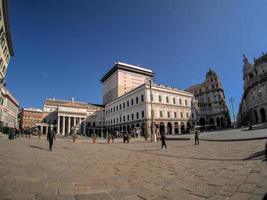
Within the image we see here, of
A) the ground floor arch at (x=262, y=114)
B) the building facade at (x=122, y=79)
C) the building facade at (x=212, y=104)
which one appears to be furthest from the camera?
the building facade at (x=122, y=79)

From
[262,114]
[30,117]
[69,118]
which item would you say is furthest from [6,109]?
[262,114]

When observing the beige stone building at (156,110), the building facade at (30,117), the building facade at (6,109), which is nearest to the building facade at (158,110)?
the beige stone building at (156,110)

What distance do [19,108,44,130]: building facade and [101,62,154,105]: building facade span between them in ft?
137

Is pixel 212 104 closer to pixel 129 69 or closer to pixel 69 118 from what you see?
pixel 129 69

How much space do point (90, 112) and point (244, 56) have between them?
74071 mm

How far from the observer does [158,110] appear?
153 ft

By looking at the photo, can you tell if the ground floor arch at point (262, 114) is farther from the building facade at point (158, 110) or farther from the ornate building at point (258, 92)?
the building facade at point (158, 110)

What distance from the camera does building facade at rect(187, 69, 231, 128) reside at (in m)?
69.6

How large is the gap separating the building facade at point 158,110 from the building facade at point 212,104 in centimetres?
1991

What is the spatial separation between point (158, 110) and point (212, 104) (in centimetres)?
3658

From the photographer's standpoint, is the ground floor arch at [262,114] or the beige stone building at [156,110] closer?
the beige stone building at [156,110]

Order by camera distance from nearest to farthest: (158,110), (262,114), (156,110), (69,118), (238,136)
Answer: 1. (238,136)
2. (156,110)
3. (158,110)
4. (262,114)
5. (69,118)

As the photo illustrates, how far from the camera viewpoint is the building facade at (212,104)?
228 feet

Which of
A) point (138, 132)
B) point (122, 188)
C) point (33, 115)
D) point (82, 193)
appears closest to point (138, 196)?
point (122, 188)
